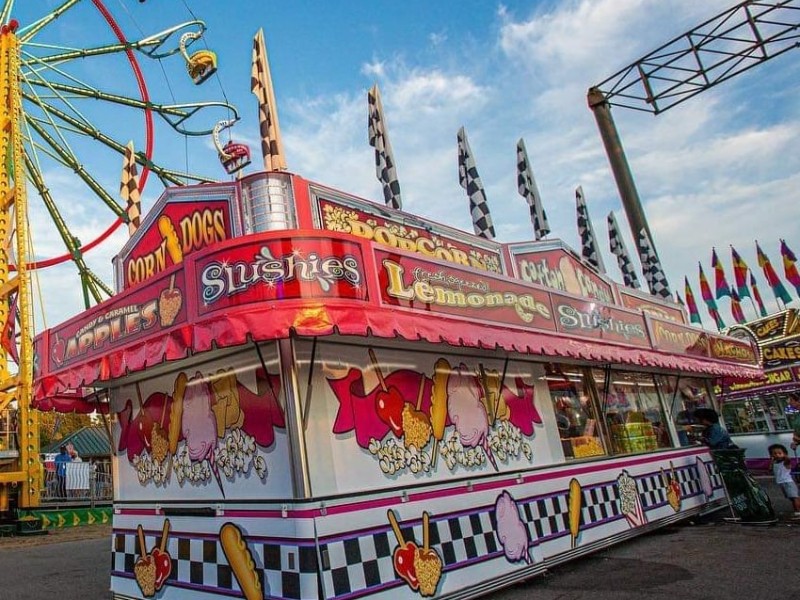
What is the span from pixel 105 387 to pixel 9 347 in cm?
970

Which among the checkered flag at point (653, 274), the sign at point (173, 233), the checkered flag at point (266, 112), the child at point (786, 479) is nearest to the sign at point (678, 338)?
the child at point (786, 479)

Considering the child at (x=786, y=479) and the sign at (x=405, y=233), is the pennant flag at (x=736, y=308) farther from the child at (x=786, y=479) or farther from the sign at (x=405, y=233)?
the sign at (x=405, y=233)

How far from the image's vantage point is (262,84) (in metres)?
4.93

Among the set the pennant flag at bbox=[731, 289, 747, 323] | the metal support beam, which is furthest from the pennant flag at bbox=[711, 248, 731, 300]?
the metal support beam

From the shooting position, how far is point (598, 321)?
6418mm

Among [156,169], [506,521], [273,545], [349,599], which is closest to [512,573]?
[506,521]

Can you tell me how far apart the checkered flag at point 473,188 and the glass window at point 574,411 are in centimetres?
209

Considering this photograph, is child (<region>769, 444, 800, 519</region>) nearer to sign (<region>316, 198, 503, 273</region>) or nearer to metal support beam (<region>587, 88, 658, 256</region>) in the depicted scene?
sign (<region>316, 198, 503, 273</region>)

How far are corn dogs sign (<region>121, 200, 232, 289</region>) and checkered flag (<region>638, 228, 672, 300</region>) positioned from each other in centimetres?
1000

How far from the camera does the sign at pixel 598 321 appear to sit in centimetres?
586

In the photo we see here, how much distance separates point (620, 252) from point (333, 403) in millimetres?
9251

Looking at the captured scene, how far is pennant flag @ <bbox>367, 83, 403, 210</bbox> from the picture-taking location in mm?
7355

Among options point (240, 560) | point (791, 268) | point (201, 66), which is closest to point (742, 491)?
point (240, 560)

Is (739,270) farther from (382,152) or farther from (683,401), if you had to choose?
(382,152)
